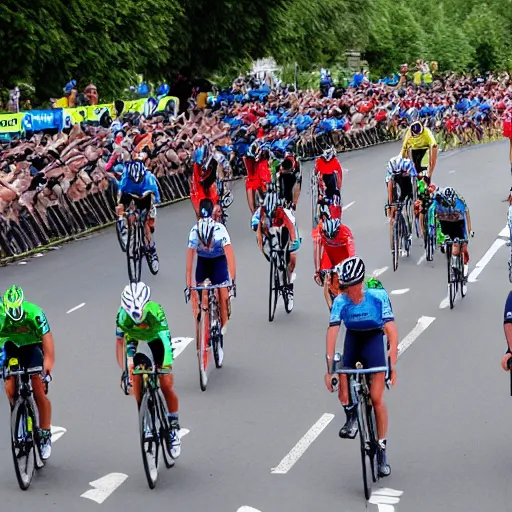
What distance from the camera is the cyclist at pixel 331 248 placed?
14695mm

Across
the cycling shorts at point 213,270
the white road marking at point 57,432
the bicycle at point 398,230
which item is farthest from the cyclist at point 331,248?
the bicycle at point 398,230

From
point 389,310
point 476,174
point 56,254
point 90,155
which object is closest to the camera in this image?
point 389,310

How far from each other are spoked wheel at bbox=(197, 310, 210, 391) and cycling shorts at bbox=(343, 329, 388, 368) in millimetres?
3413

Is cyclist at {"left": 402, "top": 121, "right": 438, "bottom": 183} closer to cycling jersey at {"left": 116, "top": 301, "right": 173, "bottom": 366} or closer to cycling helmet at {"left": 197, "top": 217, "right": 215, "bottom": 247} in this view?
cycling helmet at {"left": 197, "top": 217, "right": 215, "bottom": 247}

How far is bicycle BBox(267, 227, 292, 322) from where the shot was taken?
16891 millimetres

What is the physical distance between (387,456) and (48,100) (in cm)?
2461

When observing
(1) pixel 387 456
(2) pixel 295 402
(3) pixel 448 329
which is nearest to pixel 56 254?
(3) pixel 448 329

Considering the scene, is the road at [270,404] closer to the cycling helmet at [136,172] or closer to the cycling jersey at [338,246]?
the cycling jersey at [338,246]

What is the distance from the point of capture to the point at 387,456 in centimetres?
1143

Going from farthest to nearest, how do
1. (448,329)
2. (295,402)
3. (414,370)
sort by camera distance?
(448,329), (414,370), (295,402)

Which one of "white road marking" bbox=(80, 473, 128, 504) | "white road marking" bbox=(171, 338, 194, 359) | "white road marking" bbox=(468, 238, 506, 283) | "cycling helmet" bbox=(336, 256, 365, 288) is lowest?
"white road marking" bbox=(468, 238, 506, 283)

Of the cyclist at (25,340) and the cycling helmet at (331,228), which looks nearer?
the cyclist at (25,340)

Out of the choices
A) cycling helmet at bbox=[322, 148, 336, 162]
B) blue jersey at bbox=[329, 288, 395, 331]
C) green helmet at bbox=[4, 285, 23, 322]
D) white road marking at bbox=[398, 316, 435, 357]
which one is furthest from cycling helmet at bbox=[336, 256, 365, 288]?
cycling helmet at bbox=[322, 148, 336, 162]

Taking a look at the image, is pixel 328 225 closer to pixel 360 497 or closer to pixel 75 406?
pixel 75 406
